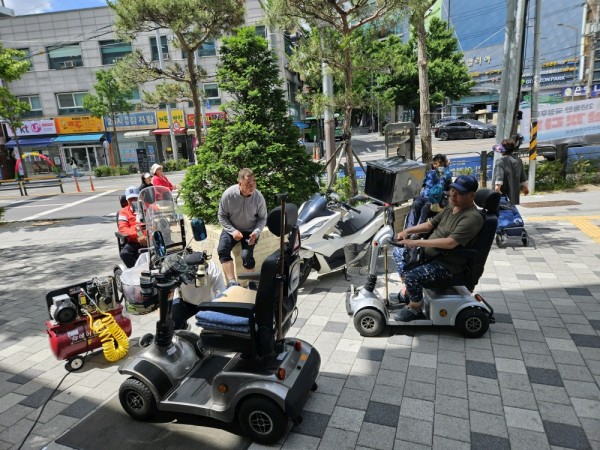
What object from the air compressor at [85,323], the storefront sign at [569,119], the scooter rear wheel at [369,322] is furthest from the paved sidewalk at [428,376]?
the storefront sign at [569,119]

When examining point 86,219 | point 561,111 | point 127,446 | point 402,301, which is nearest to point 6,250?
point 86,219

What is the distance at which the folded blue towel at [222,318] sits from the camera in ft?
8.92

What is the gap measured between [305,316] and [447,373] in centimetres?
178

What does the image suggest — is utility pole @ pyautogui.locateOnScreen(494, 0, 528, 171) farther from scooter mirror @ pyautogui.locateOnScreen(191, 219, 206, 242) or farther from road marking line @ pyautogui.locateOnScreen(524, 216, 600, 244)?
scooter mirror @ pyautogui.locateOnScreen(191, 219, 206, 242)

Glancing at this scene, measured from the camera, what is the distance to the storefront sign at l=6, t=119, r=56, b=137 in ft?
98.2

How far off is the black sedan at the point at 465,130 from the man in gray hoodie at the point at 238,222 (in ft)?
82.0

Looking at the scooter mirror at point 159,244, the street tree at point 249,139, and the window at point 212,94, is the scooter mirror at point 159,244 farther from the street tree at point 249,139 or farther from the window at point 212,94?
the window at point 212,94

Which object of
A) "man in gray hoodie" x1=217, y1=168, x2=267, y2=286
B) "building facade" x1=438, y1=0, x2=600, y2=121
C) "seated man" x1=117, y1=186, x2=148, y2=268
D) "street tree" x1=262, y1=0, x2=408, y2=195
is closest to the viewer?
"man in gray hoodie" x1=217, y1=168, x2=267, y2=286

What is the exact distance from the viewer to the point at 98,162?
30953mm

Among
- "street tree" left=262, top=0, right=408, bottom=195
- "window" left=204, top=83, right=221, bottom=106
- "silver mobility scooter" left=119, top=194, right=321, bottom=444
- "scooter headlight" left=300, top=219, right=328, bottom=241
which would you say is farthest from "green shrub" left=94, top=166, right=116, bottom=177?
Result: "silver mobility scooter" left=119, top=194, right=321, bottom=444

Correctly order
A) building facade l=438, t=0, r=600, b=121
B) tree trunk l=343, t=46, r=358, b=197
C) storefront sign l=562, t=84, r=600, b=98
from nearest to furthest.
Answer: tree trunk l=343, t=46, r=358, b=197
storefront sign l=562, t=84, r=600, b=98
building facade l=438, t=0, r=600, b=121

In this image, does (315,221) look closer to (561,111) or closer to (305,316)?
(305,316)

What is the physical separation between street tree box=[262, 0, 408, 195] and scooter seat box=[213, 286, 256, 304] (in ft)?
16.8

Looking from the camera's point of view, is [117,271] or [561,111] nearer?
[117,271]
